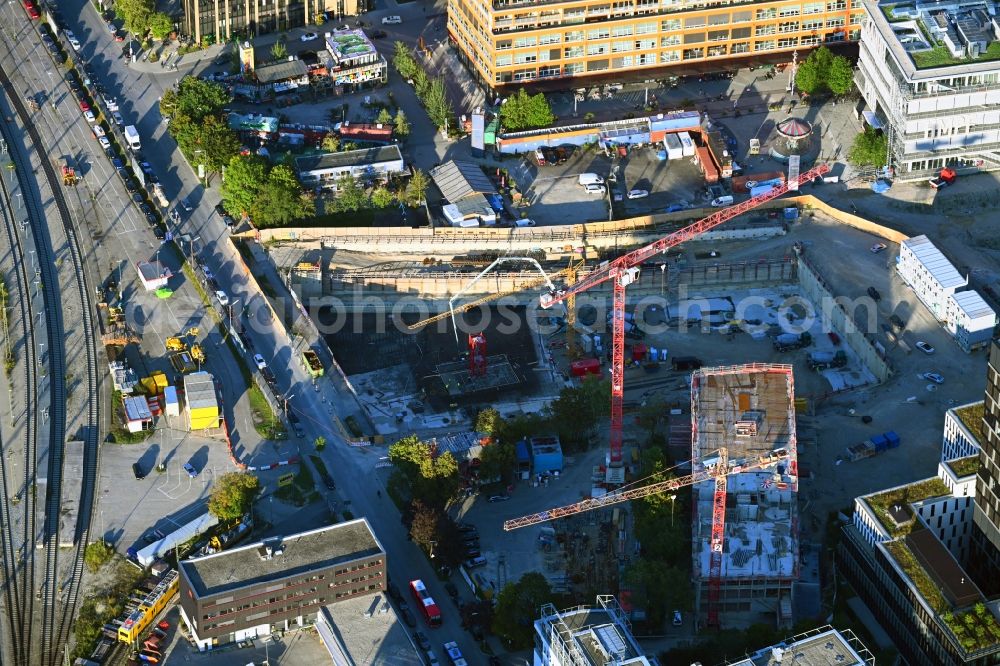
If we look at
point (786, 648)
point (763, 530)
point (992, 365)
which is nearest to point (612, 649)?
point (786, 648)

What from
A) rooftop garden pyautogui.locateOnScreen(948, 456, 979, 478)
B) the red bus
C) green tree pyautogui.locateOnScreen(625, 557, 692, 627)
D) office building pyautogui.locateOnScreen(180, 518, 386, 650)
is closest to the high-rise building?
rooftop garden pyautogui.locateOnScreen(948, 456, 979, 478)

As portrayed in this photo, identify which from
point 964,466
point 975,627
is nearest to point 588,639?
point 975,627

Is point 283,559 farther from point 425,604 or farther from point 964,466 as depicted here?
point 964,466

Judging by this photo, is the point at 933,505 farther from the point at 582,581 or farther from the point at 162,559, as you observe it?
the point at 162,559

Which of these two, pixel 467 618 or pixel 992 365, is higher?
pixel 992 365

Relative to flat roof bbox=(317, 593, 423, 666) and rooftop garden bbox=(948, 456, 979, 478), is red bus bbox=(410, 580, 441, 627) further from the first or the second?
rooftop garden bbox=(948, 456, 979, 478)
